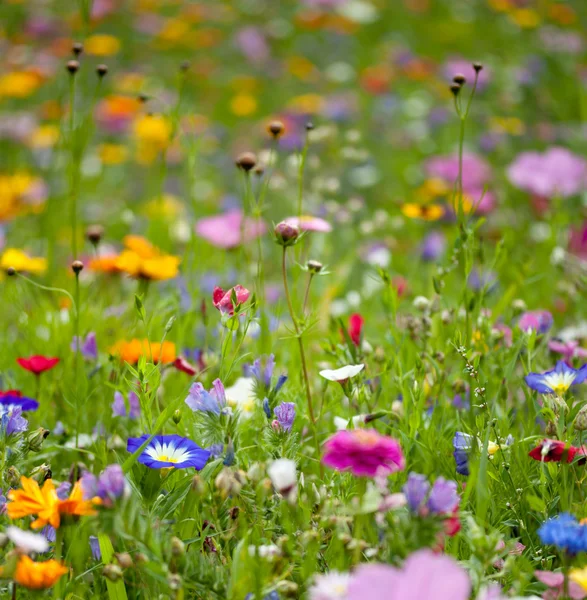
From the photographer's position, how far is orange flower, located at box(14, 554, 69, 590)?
65cm

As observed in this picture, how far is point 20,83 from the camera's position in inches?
102

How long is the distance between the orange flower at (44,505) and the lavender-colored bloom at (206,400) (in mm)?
149

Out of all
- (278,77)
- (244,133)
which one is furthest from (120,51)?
(244,133)

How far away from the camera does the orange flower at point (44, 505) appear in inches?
27.4

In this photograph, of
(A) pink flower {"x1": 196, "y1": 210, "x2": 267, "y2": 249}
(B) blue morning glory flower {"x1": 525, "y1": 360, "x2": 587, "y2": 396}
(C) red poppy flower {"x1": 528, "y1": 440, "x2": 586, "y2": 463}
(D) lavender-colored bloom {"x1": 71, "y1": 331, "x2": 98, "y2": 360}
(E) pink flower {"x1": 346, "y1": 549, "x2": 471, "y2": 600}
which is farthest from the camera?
(A) pink flower {"x1": 196, "y1": 210, "x2": 267, "y2": 249}

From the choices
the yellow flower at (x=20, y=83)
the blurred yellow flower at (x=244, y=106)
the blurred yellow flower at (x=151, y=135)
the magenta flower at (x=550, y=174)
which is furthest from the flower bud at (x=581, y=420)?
the blurred yellow flower at (x=244, y=106)

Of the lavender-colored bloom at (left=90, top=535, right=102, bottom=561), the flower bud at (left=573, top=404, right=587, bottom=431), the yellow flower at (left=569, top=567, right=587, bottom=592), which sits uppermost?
the flower bud at (left=573, top=404, right=587, bottom=431)

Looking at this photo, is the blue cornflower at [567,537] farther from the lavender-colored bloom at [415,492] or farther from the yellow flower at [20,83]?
the yellow flower at [20,83]

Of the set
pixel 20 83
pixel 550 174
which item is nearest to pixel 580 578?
pixel 550 174

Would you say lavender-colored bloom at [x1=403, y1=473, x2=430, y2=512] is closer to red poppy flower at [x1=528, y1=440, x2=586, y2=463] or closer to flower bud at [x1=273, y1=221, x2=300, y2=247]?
red poppy flower at [x1=528, y1=440, x2=586, y2=463]

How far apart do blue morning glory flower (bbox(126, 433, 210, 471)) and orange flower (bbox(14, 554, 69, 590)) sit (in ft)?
0.53

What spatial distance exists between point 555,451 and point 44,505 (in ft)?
1.70

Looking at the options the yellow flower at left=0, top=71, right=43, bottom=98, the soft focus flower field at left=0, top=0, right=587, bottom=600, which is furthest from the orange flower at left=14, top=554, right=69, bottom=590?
the yellow flower at left=0, top=71, right=43, bottom=98

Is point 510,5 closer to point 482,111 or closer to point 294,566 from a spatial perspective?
point 482,111
